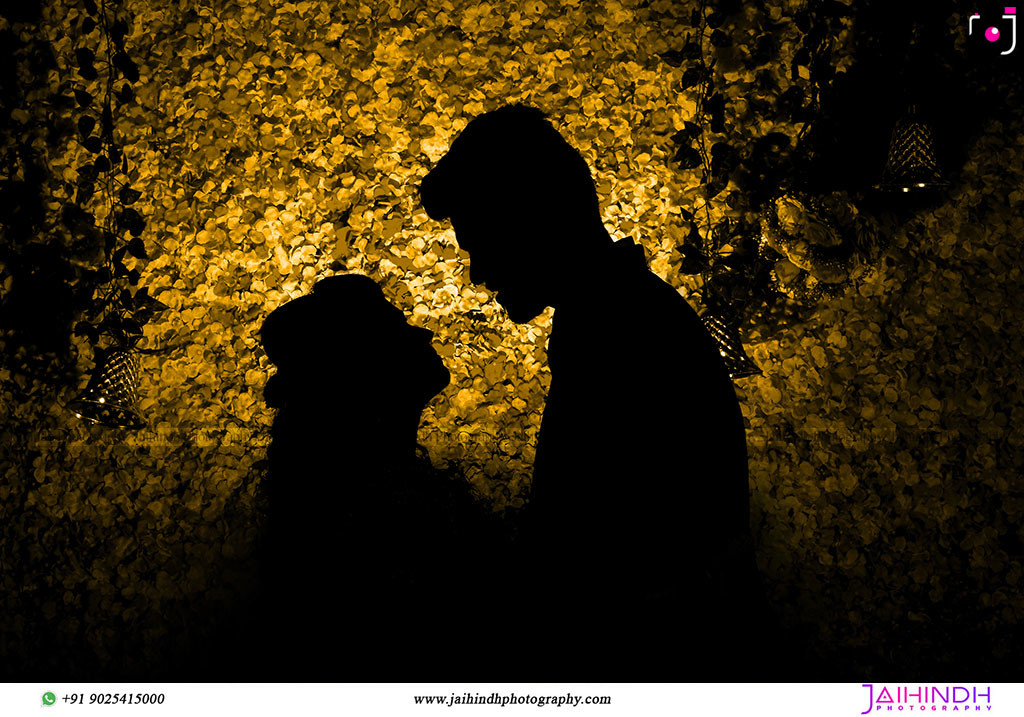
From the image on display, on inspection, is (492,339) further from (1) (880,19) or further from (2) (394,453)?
(1) (880,19)

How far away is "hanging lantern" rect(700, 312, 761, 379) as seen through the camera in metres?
1.48

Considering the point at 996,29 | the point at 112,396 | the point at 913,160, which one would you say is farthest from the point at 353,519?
the point at 996,29

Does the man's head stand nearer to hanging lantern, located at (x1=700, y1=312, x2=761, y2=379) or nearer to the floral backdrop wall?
hanging lantern, located at (x1=700, y1=312, x2=761, y2=379)

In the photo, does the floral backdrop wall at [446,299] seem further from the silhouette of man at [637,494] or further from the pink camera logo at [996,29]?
the silhouette of man at [637,494]

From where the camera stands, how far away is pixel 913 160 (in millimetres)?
1630

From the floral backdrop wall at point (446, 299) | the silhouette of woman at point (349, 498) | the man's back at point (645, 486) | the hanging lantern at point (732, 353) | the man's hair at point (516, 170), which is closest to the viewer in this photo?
the man's back at point (645, 486)

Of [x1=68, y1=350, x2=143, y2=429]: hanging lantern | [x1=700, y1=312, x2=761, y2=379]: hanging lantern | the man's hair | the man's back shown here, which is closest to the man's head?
the man's hair

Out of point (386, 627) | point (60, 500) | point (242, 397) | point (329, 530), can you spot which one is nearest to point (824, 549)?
point (386, 627)

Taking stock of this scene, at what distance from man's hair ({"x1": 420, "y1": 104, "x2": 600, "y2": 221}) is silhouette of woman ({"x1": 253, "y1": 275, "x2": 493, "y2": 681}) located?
0.54m

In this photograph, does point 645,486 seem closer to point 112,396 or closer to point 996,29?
point 112,396

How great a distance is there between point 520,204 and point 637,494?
421 millimetres

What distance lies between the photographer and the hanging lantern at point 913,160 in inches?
64.1

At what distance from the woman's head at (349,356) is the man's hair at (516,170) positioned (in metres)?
0.52

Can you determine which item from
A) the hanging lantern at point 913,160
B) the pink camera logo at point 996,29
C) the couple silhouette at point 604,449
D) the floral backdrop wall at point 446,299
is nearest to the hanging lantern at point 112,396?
the floral backdrop wall at point 446,299
